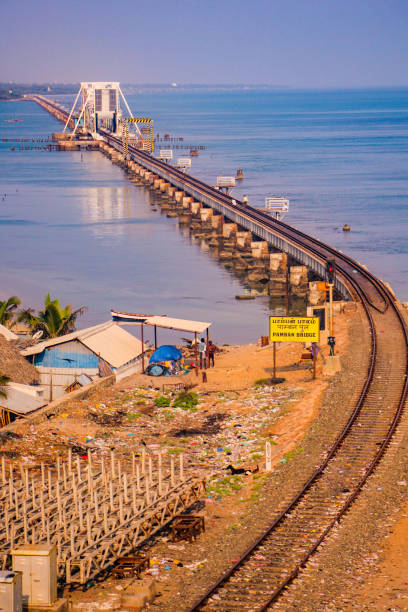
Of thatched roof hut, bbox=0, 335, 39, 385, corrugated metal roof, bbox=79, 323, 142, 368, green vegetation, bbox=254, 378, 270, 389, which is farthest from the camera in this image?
corrugated metal roof, bbox=79, 323, 142, 368

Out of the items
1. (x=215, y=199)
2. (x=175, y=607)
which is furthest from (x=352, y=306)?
(x=215, y=199)

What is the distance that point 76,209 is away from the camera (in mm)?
99938

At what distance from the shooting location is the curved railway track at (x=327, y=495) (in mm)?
16453

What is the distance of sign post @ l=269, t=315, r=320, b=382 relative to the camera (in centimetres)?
3200

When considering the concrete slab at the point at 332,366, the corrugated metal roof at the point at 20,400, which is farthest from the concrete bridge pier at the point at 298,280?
the corrugated metal roof at the point at 20,400

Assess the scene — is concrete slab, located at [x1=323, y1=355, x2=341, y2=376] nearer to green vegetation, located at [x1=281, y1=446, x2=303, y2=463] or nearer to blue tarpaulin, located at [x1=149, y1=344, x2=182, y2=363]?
blue tarpaulin, located at [x1=149, y1=344, x2=182, y2=363]

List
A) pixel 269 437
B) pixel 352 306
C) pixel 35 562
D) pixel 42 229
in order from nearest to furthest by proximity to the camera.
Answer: pixel 35 562 < pixel 269 437 < pixel 352 306 < pixel 42 229

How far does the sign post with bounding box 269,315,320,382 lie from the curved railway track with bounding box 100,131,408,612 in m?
2.31

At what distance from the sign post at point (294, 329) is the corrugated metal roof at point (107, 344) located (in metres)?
5.87

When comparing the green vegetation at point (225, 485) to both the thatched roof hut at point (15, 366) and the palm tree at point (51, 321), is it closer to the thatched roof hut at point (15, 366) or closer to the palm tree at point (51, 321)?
the thatched roof hut at point (15, 366)

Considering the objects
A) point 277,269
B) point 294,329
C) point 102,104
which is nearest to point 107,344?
point 294,329

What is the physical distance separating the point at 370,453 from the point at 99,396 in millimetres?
10678

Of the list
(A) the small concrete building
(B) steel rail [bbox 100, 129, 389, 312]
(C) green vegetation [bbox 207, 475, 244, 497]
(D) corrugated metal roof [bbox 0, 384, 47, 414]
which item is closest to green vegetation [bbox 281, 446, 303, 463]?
(C) green vegetation [bbox 207, 475, 244, 497]

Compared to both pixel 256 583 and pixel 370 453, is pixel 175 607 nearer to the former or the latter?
pixel 256 583
